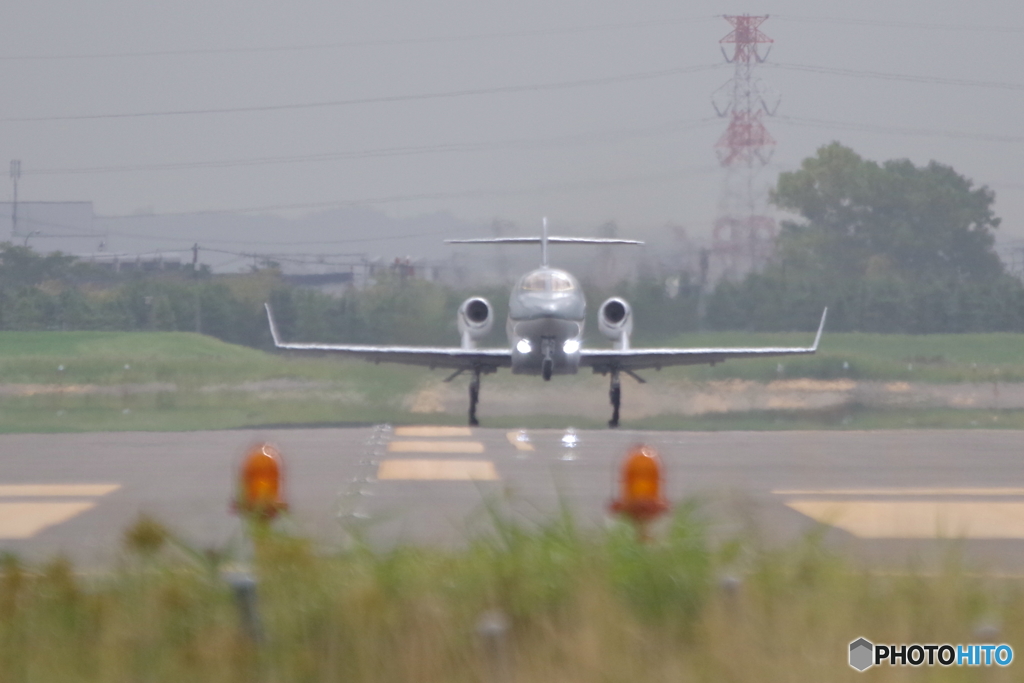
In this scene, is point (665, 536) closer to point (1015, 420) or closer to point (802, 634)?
point (802, 634)

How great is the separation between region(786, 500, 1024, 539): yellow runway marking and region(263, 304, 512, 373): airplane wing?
45.4 feet

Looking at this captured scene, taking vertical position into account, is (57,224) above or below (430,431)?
above

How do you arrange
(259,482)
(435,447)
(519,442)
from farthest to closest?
(519,442), (435,447), (259,482)

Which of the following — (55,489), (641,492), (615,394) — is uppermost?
(641,492)

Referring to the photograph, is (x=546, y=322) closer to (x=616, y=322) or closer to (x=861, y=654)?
(x=616, y=322)

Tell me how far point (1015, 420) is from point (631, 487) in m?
18.1

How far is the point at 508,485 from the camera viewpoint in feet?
26.9

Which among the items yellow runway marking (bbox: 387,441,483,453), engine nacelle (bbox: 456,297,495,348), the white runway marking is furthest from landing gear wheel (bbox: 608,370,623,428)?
the white runway marking

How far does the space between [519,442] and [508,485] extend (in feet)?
32.1

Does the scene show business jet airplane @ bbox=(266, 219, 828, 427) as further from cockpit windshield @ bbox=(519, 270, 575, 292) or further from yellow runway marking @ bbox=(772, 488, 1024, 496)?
yellow runway marking @ bbox=(772, 488, 1024, 496)

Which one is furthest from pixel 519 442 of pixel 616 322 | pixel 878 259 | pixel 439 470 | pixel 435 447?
pixel 878 259

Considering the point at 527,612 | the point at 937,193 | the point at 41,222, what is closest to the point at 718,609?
the point at 527,612

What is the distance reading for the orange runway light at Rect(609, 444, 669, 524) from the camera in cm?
707

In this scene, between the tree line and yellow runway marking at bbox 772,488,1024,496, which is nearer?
yellow runway marking at bbox 772,488,1024,496
